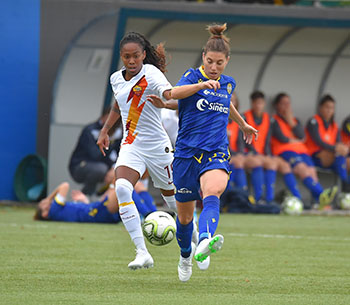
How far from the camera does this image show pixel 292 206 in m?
14.2

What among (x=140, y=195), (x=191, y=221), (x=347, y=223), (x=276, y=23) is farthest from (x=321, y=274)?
(x=276, y=23)

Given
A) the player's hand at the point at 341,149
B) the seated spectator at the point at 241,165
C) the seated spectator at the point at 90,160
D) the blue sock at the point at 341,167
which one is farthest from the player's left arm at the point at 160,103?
the blue sock at the point at 341,167

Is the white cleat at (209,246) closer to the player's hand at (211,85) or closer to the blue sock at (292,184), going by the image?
the player's hand at (211,85)

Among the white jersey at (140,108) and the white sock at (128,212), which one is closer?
the white sock at (128,212)

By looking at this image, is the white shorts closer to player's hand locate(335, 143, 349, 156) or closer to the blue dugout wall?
player's hand locate(335, 143, 349, 156)

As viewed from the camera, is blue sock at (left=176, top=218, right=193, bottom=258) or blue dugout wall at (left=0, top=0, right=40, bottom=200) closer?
blue sock at (left=176, top=218, right=193, bottom=258)

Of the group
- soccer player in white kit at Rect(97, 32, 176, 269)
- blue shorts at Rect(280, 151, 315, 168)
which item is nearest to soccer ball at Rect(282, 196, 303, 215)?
blue shorts at Rect(280, 151, 315, 168)

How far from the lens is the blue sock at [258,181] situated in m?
14.7

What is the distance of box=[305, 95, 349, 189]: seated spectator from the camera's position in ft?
50.5

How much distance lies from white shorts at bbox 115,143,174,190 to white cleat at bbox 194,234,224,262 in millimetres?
1762

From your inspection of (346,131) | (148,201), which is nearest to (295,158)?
(346,131)

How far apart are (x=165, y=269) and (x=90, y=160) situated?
286 inches

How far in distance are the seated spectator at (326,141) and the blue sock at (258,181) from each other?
1473 millimetres

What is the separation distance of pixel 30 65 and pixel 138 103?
8944 mm
